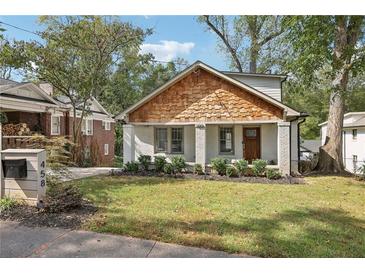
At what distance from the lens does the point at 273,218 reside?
18.7 ft

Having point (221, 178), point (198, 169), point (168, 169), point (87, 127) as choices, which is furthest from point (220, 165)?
point (87, 127)

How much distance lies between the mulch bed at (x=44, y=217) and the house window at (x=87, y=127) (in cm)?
1623

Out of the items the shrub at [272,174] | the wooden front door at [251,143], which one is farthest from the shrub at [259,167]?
the wooden front door at [251,143]

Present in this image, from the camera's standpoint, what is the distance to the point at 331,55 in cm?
1077

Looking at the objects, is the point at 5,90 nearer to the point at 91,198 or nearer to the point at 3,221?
the point at 91,198

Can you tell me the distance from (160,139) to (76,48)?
7.60 m

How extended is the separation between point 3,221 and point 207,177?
8019 millimetres

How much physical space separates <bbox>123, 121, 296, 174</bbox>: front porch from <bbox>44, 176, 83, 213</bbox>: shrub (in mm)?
7688

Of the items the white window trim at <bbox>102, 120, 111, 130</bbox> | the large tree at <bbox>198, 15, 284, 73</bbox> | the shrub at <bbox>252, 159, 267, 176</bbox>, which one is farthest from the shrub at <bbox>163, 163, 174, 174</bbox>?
the large tree at <bbox>198, 15, 284, 73</bbox>

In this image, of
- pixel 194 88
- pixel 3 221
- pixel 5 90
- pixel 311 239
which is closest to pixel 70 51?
pixel 5 90

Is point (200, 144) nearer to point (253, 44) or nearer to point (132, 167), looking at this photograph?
point (132, 167)

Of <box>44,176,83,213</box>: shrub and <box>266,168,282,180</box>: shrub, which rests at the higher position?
<box>44,176,83,213</box>: shrub

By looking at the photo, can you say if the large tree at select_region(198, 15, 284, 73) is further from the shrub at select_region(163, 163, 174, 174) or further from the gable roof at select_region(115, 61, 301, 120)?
the shrub at select_region(163, 163, 174, 174)

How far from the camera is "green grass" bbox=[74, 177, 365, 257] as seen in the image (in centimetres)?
424
